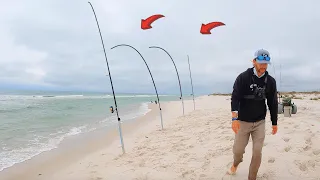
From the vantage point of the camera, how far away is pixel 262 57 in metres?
3.70

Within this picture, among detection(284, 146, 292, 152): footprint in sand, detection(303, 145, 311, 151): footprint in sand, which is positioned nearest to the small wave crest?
detection(284, 146, 292, 152): footprint in sand

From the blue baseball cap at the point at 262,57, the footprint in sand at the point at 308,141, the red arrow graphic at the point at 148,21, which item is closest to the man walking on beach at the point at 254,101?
the blue baseball cap at the point at 262,57

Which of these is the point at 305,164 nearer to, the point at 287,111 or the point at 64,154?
the point at 287,111

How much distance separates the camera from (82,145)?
28.5 feet

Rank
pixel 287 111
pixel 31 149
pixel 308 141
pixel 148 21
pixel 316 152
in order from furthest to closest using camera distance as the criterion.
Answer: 1. pixel 287 111
2. pixel 148 21
3. pixel 31 149
4. pixel 308 141
5. pixel 316 152

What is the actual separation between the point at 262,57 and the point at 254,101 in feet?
2.03

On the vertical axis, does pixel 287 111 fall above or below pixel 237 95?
below

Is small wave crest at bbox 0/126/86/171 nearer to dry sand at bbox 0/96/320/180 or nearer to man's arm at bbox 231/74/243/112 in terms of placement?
dry sand at bbox 0/96/320/180

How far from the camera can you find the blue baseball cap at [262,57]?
12.1ft

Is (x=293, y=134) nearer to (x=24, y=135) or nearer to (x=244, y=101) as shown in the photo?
(x=244, y=101)

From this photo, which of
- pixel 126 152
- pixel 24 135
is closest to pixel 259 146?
pixel 126 152

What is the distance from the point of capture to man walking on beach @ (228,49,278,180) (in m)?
3.78

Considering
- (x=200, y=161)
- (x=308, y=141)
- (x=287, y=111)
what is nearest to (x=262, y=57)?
(x=200, y=161)

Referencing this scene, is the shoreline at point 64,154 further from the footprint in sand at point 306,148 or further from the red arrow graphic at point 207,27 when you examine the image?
the red arrow graphic at point 207,27
